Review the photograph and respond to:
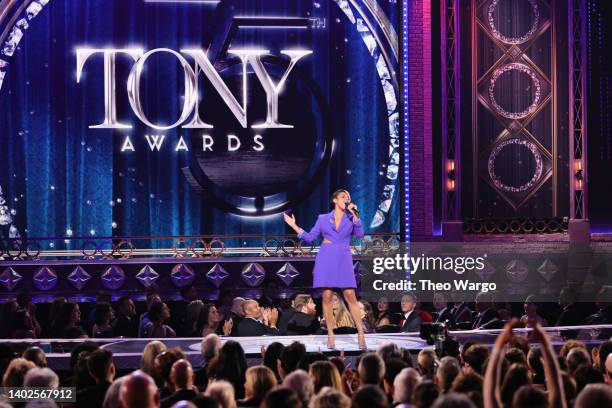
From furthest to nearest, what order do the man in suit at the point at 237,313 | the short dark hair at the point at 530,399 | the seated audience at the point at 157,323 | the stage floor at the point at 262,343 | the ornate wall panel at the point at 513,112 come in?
the ornate wall panel at the point at 513,112 < the man in suit at the point at 237,313 < the seated audience at the point at 157,323 < the stage floor at the point at 262,343 < the short dark hair at the point at 530,399

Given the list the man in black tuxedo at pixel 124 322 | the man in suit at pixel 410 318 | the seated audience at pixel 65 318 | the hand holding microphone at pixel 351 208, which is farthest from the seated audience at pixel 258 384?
the man in black tuxedo at pixel 124 322

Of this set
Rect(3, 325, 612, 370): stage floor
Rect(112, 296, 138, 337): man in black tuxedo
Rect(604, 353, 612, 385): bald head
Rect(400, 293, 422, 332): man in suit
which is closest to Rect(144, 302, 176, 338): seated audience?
Rect(112, 296, 138, 337): man in black tuxedo

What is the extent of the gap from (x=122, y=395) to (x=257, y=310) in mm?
5439

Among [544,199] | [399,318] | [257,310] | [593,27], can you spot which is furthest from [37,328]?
[593,27]

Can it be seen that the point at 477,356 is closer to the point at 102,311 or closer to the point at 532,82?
the point at 102,311

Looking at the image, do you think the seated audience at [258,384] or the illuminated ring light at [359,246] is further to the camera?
the illuminated ring light at [359,246]

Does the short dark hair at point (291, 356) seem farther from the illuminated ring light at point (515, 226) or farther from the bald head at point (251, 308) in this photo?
the illuminated ring light at point (515, 226)

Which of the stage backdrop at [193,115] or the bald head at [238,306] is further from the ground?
the stage backdrop at [193,115]

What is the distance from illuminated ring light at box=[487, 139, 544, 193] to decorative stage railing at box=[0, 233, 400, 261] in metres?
1.77

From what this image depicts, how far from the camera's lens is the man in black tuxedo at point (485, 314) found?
10.3 m

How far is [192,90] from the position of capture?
14297mm

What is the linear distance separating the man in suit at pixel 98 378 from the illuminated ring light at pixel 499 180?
991cm

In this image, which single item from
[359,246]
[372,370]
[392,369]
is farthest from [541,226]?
[372,370]

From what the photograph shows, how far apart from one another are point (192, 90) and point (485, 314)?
6037 mm
